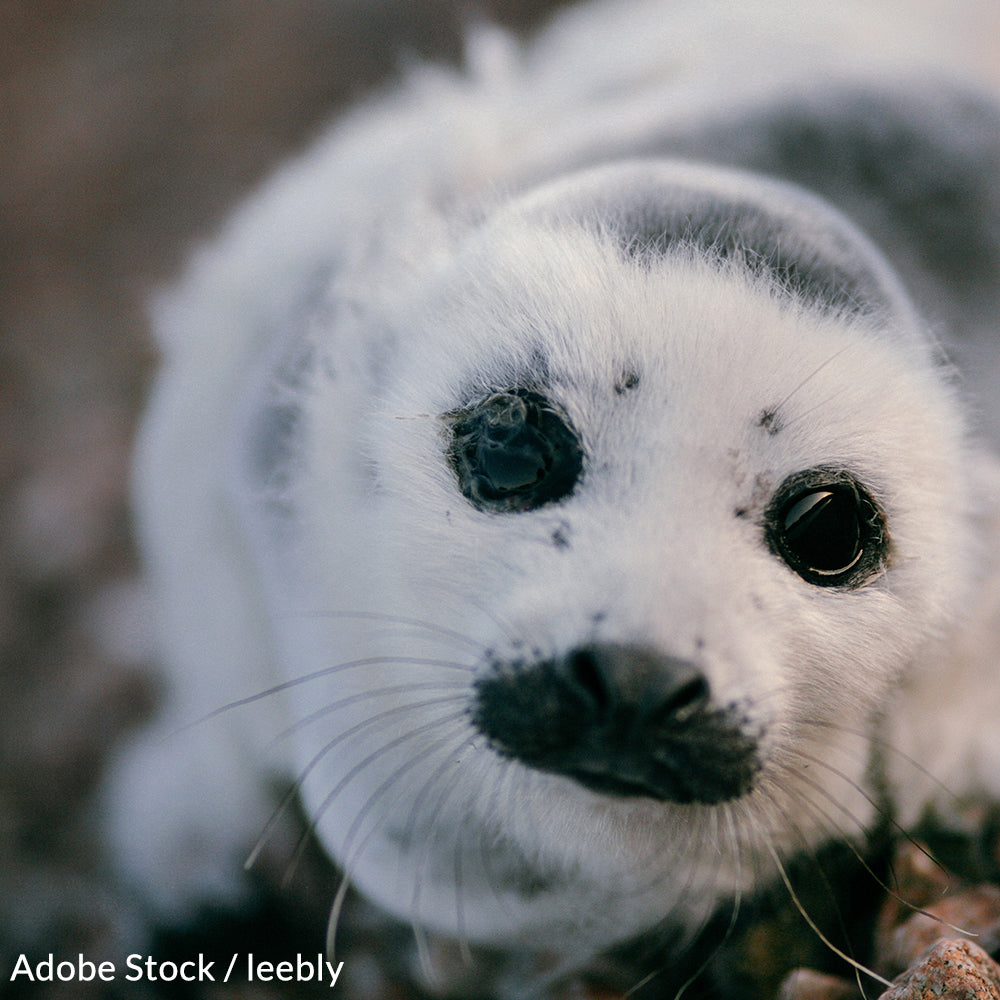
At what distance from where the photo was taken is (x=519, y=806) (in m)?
1.33

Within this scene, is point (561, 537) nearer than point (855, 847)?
Yes

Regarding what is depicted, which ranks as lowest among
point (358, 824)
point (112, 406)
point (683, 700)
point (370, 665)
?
point (358, 824)

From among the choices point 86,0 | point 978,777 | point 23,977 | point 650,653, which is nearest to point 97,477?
point 23,977

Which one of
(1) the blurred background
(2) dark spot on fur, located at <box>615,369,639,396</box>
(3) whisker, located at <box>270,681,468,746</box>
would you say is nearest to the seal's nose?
(3) whisker, located at <box>270,681,468,746</box>

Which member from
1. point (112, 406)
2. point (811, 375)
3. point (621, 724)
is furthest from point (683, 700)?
point (112, 406)

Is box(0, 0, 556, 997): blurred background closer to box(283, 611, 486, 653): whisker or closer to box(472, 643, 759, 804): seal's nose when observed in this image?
box(283, 611, 486, 653): whisker

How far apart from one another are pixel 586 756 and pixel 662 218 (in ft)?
2.38

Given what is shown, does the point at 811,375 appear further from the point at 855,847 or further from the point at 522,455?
the point at 855,847

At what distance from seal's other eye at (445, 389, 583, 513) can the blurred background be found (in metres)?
0.96

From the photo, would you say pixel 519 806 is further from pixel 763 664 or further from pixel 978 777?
pixel 978 777

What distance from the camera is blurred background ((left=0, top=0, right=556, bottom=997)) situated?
1.89 meters

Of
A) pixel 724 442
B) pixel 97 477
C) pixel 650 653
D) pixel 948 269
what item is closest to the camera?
pixel 650 653

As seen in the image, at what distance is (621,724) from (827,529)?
0.37 m

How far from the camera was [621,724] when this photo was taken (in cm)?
105
